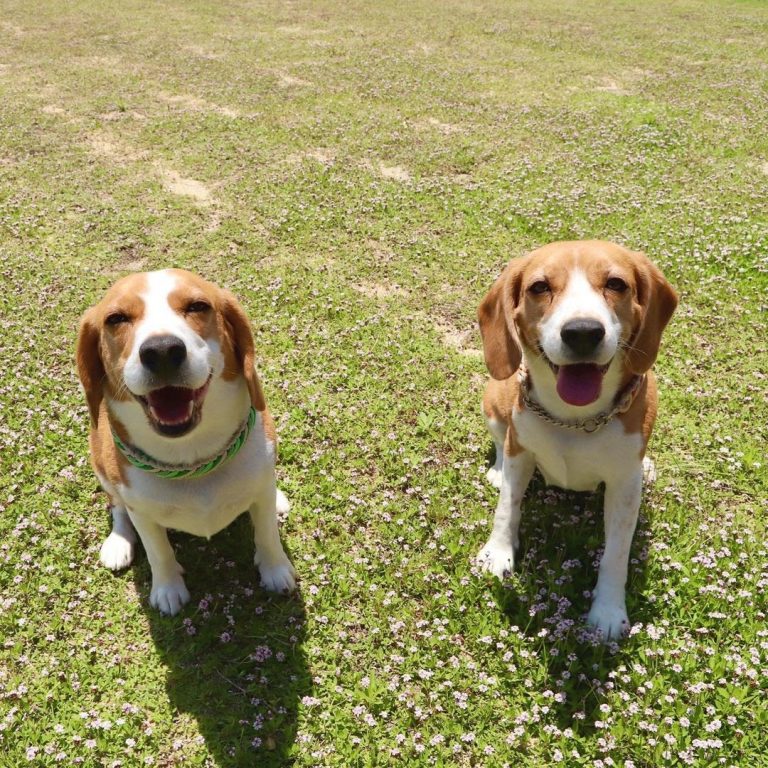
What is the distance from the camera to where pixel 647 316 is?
3.31m

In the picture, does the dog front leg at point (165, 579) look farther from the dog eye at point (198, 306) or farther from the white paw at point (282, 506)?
the dog eye at point (198, 306)

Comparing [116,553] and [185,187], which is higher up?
[185,187]

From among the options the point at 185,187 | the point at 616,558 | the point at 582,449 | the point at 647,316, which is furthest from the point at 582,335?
the point at 185,187

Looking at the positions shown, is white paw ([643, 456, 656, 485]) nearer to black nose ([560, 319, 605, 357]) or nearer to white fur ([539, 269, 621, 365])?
white fur ([539, 269, 621, 365])

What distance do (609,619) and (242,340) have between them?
2.57m

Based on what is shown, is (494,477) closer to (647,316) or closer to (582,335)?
(647,316)

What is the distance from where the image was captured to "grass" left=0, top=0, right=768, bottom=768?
3.25 metres

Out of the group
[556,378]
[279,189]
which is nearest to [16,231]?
[279,189]

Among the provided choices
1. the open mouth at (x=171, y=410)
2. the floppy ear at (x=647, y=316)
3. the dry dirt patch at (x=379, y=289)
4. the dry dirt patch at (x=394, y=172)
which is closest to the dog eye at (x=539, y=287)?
the floppy ear at (x=647, y=316)

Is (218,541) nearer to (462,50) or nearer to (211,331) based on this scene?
(211,331)

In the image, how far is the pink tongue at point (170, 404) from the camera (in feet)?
9.64

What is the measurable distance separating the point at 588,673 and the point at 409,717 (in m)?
1.00

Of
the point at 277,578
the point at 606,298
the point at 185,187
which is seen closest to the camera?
the point at 606,298

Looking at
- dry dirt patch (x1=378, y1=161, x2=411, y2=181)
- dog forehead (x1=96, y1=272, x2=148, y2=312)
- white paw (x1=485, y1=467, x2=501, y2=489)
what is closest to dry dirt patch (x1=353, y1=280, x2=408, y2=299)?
white paw (x1=485, y1=467, x2=501, y2=489)
